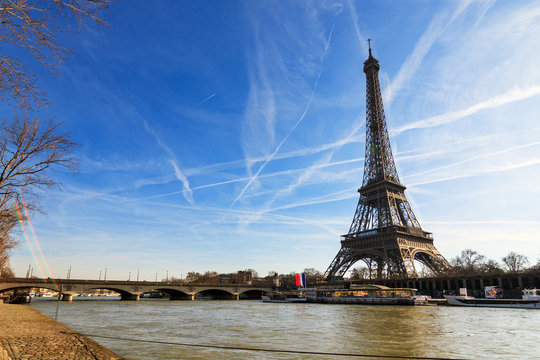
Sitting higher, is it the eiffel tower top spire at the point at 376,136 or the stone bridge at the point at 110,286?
the eiffel tower top spire at the point at 376,136

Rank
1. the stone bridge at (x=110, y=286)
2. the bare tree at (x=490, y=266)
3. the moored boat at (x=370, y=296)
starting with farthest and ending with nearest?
the bare tree at (x=490, y=266) → the stone bridge at (x=110, y=286) → the moored boat at (x=370, y=296)

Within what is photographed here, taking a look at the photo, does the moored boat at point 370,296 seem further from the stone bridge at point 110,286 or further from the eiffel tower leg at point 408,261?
the stone bridge at point 110,286

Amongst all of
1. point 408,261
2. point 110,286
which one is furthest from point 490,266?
point 110,286

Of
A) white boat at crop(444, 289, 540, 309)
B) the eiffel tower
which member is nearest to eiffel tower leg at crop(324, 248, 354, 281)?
the eiffel tower

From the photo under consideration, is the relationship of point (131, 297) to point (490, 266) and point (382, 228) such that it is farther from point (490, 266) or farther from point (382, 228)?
point (490, 266)

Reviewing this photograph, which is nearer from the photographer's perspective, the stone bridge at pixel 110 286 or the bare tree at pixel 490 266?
the stone bridge at pixel 110 286

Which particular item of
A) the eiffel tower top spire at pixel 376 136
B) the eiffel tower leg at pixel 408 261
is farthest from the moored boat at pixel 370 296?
the eiffel tower top spire at pixel 376 136

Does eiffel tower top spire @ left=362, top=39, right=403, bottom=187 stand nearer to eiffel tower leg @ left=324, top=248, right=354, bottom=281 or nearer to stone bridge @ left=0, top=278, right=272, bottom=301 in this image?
eiffel tower leg @ left=324, top=248, right=354, bottom=281

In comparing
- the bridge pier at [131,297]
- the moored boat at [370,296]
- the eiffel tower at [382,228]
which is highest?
the eiffel tower at [382,228]

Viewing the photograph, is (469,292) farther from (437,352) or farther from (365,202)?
(437,352)
